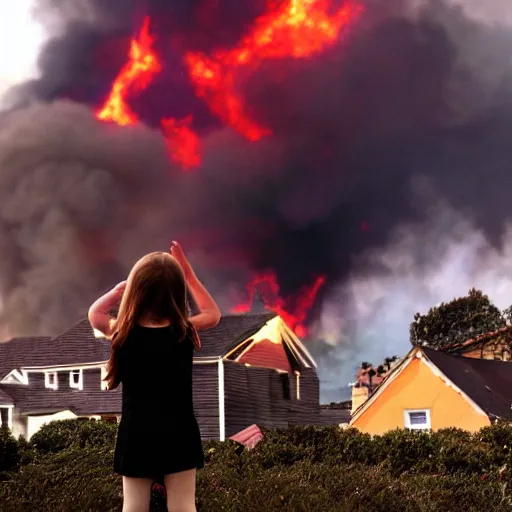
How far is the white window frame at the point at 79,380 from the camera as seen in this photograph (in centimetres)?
3288

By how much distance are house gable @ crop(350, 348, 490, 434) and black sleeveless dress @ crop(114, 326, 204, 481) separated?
17.3 meters

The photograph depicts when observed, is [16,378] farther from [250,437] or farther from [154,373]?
[154,373]

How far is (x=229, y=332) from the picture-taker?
3303 centimetres

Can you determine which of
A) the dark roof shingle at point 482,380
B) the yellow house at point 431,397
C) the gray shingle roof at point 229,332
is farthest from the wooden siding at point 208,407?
the dark roof shingle at point 482,380

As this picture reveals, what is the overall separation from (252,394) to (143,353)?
91.7ft

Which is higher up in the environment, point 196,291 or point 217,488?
point 196,291

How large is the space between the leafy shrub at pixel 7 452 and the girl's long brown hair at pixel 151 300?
32.6ft

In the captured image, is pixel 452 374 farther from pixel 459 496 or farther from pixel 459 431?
pixel 459 496

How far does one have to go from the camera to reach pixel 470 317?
46312 millimetres

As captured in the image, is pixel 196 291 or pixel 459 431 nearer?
pixel 196 291

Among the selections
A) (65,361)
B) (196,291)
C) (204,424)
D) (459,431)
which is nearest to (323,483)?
(196,291)

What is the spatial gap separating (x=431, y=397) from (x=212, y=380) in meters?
11.2

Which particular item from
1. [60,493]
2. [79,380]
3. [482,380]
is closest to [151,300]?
[60,493]

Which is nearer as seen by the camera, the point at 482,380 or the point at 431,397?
the point at 431,397
